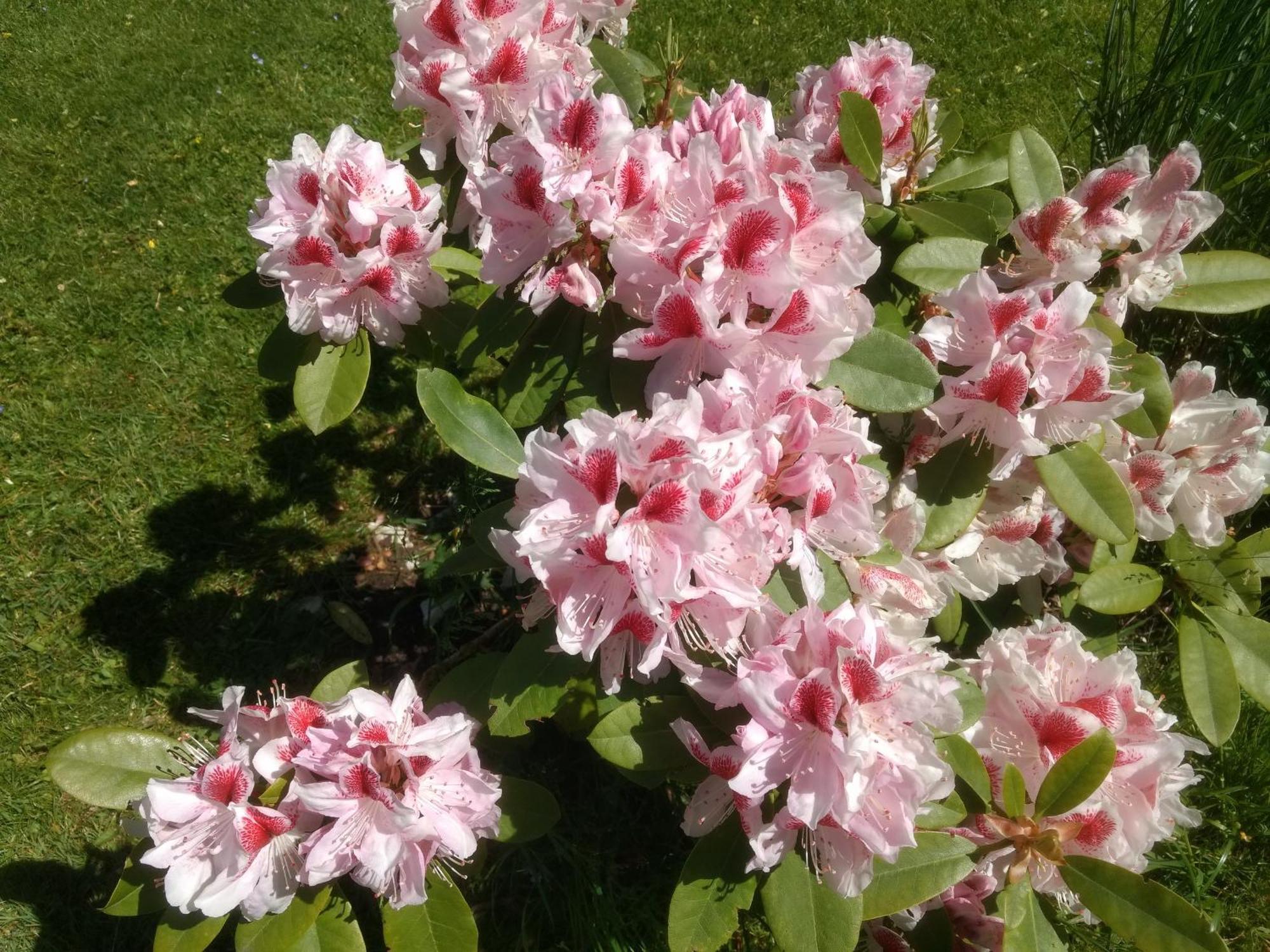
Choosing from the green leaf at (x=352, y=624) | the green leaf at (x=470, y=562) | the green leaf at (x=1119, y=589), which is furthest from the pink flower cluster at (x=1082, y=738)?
the green leaf at (x=352, y=624)

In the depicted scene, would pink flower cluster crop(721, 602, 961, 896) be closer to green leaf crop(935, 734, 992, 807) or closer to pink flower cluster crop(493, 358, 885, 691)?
pink flower cluster crop(493, 358, 885, 691)

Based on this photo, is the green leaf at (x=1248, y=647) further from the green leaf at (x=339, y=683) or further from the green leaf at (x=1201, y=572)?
the green leaf at (x=339, y=683)

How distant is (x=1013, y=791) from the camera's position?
1.23 m

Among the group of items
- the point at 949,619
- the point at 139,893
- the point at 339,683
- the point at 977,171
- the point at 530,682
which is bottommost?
the point at 139,893

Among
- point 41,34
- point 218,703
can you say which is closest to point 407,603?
point 218,703

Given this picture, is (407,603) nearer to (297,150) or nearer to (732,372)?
(297,150)

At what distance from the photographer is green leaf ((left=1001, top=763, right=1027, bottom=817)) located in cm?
123

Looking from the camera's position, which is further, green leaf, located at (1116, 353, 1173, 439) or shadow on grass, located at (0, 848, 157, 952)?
shadow on grass, located at (0, 848, 157, 952)

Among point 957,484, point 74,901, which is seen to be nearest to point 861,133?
point 957,484

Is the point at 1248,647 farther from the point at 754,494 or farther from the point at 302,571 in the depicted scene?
the point at 302,571

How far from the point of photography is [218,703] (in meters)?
2.47

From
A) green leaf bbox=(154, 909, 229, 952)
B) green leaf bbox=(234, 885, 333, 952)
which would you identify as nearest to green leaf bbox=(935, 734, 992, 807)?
green leaf bbox=(234, 885, 333, 952)

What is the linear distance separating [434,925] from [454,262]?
119 cm

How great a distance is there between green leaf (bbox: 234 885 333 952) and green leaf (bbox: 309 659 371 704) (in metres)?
0.32
